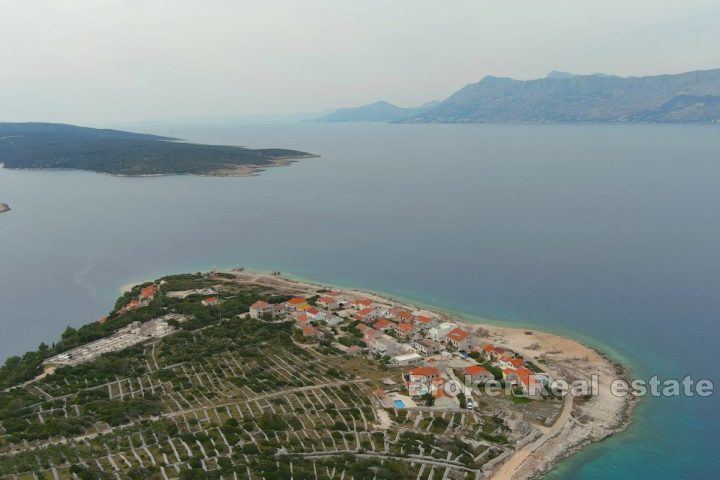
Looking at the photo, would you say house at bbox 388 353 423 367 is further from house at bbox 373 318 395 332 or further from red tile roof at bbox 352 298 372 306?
red tile roof at bbox 352 298 372 306

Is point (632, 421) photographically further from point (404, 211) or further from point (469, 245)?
point (404, 211)

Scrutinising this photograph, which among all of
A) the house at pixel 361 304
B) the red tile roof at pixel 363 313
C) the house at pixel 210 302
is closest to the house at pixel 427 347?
the red tile roof at pixel 363 313

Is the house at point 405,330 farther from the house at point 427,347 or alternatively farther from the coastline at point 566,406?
the coastline at point 566,406

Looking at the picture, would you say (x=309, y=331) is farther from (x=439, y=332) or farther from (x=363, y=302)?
(x=439, y=332)

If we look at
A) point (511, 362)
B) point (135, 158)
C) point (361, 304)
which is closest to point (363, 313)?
point (361, 304)

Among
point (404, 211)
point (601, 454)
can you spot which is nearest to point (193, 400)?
point (601, 454)

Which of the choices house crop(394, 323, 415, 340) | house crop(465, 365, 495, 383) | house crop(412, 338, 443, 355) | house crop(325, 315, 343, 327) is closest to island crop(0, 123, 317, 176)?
house crop(325, 315, 343, 327)
